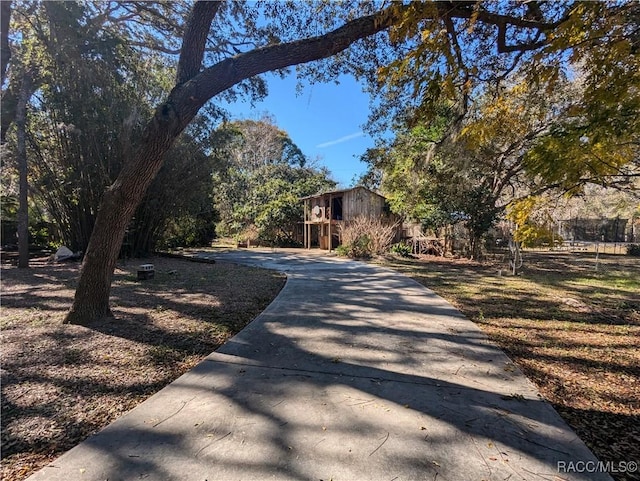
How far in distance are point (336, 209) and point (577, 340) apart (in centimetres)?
1624

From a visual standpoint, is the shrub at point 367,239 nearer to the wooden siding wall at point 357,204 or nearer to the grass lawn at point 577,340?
the wooden siding wall at point 357,204

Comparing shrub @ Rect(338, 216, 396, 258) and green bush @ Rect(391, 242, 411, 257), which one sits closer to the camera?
shrub @ Rect(338, 216, 396, 258)

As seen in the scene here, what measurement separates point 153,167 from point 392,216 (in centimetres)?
1568

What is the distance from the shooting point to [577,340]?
13.2 feet

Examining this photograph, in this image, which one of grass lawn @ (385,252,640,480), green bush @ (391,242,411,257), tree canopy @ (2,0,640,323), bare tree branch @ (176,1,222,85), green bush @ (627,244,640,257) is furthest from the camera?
green bush @ (627,244,640,257)

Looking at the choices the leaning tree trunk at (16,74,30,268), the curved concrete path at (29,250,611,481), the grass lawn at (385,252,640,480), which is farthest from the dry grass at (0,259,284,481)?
the grass lawn at (385,252,640,480)

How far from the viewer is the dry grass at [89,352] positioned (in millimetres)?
2127

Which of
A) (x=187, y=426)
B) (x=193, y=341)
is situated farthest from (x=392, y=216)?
(x=187, y=426)

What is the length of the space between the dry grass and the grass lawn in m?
3.25

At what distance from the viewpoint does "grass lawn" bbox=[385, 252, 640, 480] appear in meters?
2.29

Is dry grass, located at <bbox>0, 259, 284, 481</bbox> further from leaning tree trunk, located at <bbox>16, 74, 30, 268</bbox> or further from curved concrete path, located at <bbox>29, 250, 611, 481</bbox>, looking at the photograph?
leaning tree trunk, located at <bbox>16, 74, 30, 268</bbox>

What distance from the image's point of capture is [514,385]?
9.23 feet

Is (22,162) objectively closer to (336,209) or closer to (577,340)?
(577,340)

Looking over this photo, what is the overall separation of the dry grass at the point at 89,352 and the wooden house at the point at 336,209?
11.8 meters
